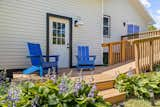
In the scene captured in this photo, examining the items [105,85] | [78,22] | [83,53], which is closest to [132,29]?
[78,22]

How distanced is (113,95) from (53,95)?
2399 millimetres

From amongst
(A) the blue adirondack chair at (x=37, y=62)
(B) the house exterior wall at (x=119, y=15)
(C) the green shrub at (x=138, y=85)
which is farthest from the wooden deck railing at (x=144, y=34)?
(A) the blue adirondack chair at (x=37, y=62)

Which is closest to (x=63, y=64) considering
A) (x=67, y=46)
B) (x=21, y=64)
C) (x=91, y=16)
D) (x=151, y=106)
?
(x=67, y=46)

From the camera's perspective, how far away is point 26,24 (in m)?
8.38

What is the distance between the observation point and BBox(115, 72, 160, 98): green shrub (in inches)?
247

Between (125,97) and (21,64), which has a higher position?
(21,64)

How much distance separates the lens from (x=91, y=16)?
36.6 ft

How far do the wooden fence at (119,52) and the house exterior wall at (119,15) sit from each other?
183cm

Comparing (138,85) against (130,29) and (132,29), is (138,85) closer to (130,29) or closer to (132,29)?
(130,29)

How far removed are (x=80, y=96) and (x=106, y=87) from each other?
2.62 meters

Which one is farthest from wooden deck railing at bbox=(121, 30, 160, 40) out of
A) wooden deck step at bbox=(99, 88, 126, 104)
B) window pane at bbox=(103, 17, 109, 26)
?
wooden deck step at bbox=(99, 88, 126, 104)

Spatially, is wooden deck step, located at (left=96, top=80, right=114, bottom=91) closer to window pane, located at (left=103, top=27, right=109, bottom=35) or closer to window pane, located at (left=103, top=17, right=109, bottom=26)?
window pane, located at (left=103, top=27, right=109, bottom=35)

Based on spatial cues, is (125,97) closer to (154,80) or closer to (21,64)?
(154,80)

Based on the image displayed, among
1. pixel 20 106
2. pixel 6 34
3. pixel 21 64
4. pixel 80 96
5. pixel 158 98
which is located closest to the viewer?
pixel 20 106
